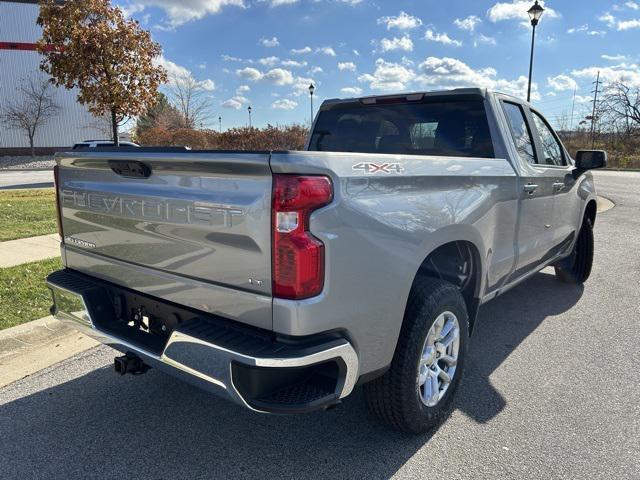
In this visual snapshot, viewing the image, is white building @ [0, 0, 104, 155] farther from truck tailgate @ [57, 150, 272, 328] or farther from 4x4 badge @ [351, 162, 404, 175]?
4x4 badge @ [351, 162, 404, 175]

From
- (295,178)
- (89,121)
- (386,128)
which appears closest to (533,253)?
(386,128)

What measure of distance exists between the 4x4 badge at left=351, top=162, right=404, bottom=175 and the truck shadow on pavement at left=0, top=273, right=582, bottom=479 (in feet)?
4.94

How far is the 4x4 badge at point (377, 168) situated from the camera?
2.12 m

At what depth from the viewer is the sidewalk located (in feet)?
19.6

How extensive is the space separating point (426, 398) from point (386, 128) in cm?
221

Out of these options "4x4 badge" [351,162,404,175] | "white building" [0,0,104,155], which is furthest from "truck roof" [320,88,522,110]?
"white building" [0,0,104,155]

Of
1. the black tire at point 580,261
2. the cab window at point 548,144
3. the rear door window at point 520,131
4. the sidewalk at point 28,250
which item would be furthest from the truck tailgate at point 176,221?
the black tire at point 580,261

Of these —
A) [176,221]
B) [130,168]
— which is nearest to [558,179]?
[176,221]

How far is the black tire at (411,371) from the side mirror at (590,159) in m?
2.71

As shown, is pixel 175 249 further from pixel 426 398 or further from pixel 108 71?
pixel 108 71

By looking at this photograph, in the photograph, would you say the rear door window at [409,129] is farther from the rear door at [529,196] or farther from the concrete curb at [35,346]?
the concrete curb at [35,346]

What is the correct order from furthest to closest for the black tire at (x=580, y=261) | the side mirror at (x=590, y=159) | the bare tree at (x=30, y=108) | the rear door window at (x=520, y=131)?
the bare tree at (x=30, y=108), the black tire at (x=580, y=261), the side mirror at (x=590, y=159), the rear door window at (x=520, y=131)

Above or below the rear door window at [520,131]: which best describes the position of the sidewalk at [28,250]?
below

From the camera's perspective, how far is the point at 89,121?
38906 mm
